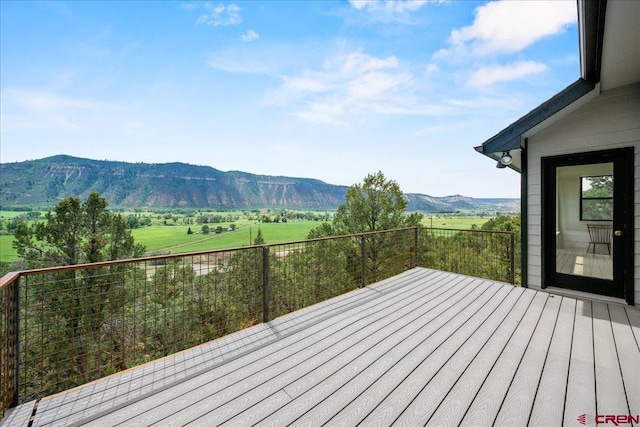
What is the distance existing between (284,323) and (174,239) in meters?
38.8

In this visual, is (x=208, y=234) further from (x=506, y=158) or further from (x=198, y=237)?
(x=506, y=158)

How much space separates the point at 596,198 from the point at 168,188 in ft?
194

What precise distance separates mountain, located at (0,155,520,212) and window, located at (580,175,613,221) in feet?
79.4

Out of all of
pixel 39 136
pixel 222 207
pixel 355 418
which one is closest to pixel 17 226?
pixel 355 418

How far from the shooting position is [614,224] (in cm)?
354

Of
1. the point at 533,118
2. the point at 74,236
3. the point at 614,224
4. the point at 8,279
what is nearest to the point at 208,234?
the point at 74,236

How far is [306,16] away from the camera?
7641 mm

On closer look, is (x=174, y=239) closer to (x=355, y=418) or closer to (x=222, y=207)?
(x=222, y=207)

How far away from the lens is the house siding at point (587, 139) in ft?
10.9

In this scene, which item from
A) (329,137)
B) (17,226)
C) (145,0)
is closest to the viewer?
(145,0)

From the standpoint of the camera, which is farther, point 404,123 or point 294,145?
point 294,145

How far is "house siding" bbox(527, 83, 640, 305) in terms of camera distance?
3.31 metres

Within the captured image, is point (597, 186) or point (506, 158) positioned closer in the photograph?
point (597, 186)

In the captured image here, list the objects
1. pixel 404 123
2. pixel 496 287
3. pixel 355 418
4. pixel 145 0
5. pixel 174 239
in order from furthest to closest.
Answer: pixel 174 239, pixel 404 123, pixel 145 0, pixel 496 287, pixel 355 418
